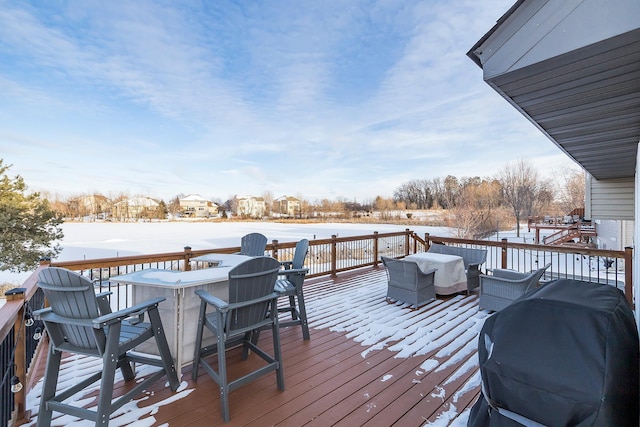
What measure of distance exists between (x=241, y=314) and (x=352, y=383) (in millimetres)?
1178

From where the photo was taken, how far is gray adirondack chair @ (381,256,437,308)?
14.7 ft

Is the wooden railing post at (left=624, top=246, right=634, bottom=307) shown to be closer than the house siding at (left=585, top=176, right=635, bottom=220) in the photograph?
Yes

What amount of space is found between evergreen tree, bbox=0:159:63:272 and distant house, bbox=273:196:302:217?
21194 mm

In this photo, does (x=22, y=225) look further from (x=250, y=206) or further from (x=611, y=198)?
(x=250, y=206)

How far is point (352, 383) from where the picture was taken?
257cm

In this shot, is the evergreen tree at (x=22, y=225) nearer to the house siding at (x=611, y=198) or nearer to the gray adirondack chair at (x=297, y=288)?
the gray adirondack chair at (x=297, y=288)

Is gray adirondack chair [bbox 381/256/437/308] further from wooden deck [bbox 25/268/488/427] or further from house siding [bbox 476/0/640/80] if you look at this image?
house siding [bbox 476/0/640/80]

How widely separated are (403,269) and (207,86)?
11897 millimetres

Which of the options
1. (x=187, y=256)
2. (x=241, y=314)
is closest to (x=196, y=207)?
(x=187, y=256)

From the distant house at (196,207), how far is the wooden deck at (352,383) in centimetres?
3264

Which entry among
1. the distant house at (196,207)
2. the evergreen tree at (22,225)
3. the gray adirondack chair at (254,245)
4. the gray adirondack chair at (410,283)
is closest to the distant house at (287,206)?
the distant house at (196,207)

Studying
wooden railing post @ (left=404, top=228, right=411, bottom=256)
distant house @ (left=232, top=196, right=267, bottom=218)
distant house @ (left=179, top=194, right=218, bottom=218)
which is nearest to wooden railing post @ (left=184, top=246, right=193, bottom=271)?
wooden railing post @ (left=404, top=228, right=411, bottom=256)

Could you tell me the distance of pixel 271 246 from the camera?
5.45 metres

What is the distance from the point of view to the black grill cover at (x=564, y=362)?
1108mm
